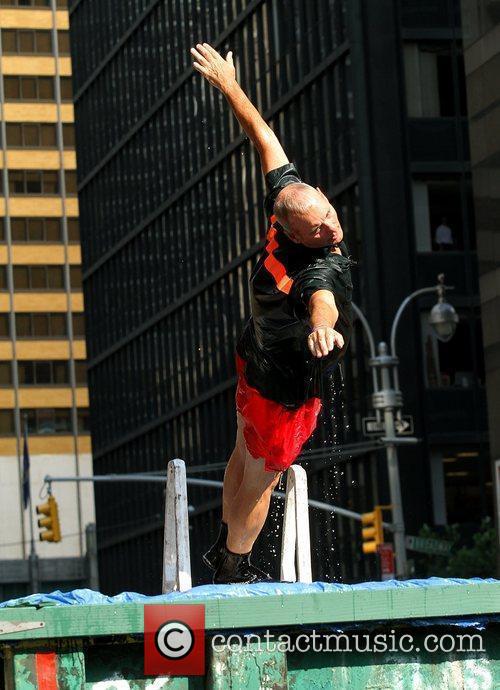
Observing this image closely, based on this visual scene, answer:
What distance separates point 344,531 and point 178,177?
873 inches

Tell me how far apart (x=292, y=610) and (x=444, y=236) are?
48.1m

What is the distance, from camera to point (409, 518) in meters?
50.9

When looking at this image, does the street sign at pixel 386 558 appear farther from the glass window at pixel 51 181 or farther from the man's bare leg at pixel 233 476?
the glass window at pixel 51 181

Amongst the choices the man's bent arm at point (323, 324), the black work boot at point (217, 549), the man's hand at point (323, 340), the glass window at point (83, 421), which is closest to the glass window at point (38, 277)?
the glass window at point (83, 421)

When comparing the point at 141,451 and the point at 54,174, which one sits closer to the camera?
the point at 141,451

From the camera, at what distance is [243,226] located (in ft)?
206

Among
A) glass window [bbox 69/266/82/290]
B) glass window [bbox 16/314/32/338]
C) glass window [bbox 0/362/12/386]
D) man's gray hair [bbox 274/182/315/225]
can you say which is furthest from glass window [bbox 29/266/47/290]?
man's gray hair [bbox 274/182/315/225]

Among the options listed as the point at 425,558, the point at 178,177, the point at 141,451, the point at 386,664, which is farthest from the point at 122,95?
the point at 386,664

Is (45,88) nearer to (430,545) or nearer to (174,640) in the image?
(430,545)

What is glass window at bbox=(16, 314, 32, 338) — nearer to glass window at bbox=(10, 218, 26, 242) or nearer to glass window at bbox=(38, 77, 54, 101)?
glass window at bbox=(10, 218, 26, 242)

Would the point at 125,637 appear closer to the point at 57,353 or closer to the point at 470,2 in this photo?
the point at 470,2

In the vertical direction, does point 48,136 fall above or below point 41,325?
above

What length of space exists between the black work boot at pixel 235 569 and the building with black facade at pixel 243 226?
28.9m

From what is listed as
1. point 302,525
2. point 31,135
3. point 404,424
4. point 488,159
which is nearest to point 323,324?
point 302,525
